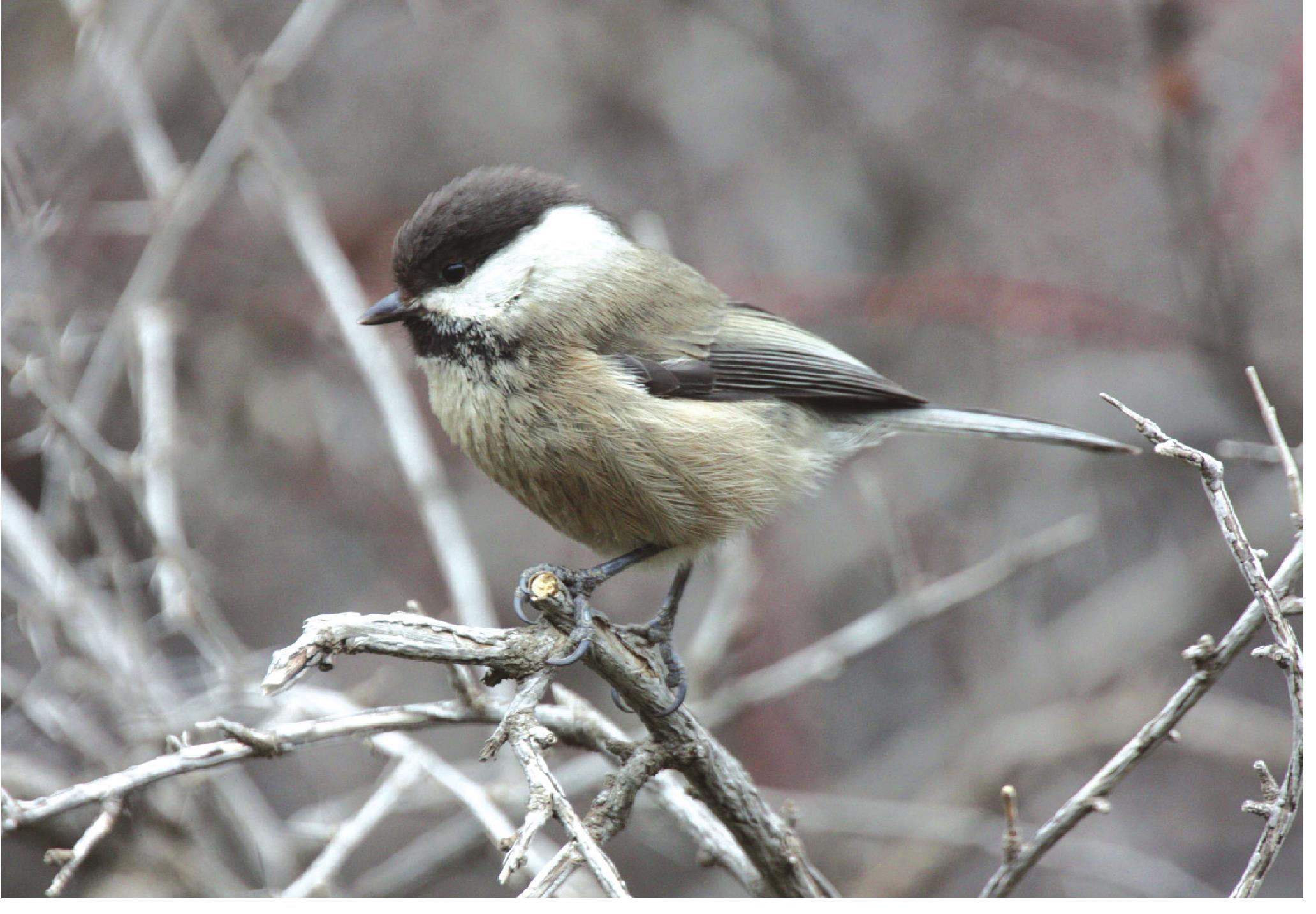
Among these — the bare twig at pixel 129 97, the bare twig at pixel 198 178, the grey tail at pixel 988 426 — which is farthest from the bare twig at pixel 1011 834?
the bare twig at pixel 129 97

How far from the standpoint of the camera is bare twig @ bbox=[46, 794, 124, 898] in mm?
1516

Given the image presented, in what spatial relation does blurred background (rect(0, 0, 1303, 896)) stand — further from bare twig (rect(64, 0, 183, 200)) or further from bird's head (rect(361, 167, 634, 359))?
bird's head (rect(361, 167, 634, 359))

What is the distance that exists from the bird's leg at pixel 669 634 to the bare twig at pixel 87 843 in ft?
2.93

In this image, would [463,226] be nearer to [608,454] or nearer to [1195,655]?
[608,454]

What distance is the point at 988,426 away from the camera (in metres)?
2.87

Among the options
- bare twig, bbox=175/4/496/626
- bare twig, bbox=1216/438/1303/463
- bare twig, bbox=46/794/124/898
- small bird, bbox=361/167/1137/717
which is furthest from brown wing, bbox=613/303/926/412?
bare twig, bbox=46/794/124/898

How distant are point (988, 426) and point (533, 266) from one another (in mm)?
1214

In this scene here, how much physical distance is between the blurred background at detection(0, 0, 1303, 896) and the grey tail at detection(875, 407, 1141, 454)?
0.41 metres

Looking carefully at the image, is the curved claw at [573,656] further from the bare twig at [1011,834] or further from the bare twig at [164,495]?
the bare twig at [164,495]

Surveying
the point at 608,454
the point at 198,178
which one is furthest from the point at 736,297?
the point at 198,178

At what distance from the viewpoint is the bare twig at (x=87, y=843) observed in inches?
59.7

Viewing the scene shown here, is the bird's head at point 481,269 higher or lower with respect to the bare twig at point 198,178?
lower

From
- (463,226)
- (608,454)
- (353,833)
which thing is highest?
(463,226)

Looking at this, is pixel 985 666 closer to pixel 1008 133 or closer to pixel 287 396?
pixel 1008 133
